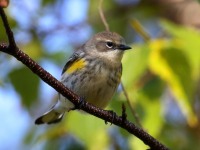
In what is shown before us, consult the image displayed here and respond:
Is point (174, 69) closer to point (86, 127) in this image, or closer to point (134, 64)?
point (134, 64)

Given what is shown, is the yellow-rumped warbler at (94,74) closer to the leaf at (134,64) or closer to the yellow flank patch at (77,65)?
the yellow flank patch at (77,65)

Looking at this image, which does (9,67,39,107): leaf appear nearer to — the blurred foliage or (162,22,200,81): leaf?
the blurred foliage

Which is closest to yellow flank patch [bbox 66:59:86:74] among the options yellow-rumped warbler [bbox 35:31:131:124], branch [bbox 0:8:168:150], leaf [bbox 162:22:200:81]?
yellow-rumped warbler [bbox 35:31:131:124]

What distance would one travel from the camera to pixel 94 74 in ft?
11.0

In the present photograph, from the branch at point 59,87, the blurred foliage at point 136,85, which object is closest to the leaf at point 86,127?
the blurred foliage at point 136,85

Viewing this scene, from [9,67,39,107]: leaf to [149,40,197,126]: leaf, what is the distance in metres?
0.88

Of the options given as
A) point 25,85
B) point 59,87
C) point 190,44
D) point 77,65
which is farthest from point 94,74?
point 59,87

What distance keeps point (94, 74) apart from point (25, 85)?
1.62ft

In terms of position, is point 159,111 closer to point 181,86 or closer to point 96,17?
point 181,86

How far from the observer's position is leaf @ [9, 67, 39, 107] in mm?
3438

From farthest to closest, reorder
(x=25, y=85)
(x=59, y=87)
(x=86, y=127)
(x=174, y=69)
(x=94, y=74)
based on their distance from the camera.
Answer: (x=25, y=85)
(x=94, y=74)
(x=174, y=69)
(x=86, y=127)
(x=59, y=87)

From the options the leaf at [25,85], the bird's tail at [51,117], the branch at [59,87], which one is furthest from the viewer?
the bird's tail at [51,117]

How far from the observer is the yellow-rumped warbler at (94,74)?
10.9 feet

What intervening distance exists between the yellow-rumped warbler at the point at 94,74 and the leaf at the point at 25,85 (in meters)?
0.21
